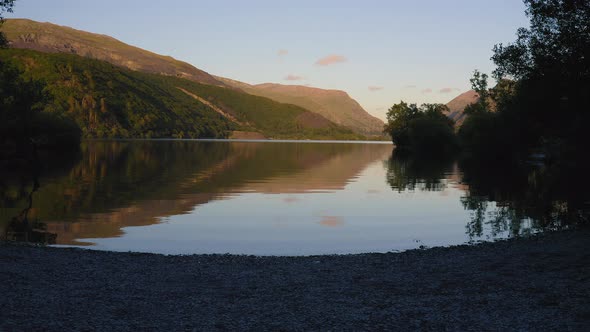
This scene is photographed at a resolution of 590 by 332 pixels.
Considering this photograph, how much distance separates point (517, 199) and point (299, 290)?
3251 cm

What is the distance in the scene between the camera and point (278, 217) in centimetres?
3244

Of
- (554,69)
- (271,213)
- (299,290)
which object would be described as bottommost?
(271,213)

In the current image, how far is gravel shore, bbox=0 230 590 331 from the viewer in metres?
11.5

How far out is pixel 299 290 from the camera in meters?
14.6

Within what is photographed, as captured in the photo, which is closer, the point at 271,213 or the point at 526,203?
the point at 271,213

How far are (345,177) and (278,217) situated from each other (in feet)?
117

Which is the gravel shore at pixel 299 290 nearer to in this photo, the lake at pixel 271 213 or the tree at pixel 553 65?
the lake at pixel 271 213

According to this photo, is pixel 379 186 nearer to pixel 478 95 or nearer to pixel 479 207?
pixel 479 207

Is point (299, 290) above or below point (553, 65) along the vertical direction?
below

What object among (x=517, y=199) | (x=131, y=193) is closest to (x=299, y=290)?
(x=131, y=193)

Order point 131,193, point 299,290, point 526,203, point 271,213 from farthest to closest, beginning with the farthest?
point 131,193 → point 526,203 → point 271,213 → point 299,290

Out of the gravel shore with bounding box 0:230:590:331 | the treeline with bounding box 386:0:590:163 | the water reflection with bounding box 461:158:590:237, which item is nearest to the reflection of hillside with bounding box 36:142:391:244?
the gravel shore with bounding box 0:230:590:331

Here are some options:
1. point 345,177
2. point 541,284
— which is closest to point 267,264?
point 541,284

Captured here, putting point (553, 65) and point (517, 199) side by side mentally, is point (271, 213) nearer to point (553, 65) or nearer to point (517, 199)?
point (517, 199)
